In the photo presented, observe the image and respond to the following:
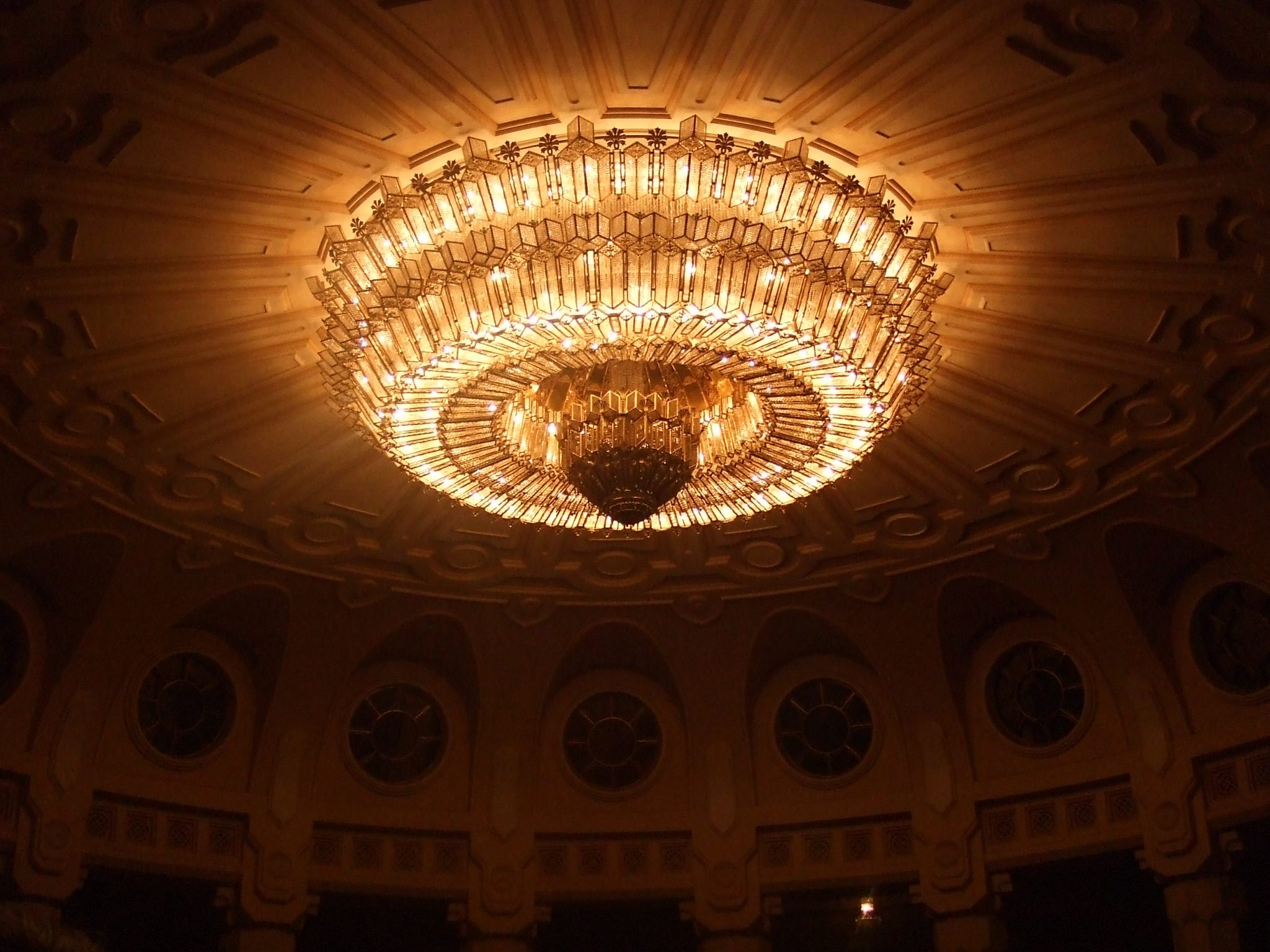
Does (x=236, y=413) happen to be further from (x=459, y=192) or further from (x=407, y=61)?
→ (x=407, y=61)

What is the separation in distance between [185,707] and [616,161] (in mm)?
8250

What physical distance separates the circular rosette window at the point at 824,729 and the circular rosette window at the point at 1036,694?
4.44ft

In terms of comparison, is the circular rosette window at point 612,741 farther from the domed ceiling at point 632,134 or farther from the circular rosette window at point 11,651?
the circular rosette window at point 11,651

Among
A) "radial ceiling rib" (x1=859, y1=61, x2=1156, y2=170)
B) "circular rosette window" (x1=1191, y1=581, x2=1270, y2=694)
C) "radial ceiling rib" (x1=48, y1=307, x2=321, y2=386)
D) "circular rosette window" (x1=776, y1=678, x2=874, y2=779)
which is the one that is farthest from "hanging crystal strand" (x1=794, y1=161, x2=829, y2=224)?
"circular rosette window" (x1=776, y1=678, x2=874, y2=779)

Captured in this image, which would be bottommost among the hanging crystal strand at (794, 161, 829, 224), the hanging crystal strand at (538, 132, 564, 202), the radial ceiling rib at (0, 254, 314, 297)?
the hanging crystal strand at (794, 161, 829, 224)

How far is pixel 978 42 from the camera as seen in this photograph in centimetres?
689

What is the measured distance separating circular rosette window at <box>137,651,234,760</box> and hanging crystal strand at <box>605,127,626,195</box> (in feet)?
26.0

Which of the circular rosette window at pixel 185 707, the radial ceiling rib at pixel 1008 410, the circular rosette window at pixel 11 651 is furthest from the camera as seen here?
the circular rosette window at pixel 185 707

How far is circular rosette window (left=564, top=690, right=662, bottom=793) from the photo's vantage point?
14.1m

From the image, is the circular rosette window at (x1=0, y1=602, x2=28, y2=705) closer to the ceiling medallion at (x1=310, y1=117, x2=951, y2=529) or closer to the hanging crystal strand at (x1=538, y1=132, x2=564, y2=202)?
the ceiling medallion at (x1=310, y1=117, x2=951, y2=529)

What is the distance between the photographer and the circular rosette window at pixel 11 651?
39.6 ft

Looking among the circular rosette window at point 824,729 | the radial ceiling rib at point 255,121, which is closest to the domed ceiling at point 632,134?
the radial ceiling rib at point 255,121

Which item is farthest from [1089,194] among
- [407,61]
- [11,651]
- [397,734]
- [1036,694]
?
[11,651]

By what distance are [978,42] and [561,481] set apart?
365 cm
